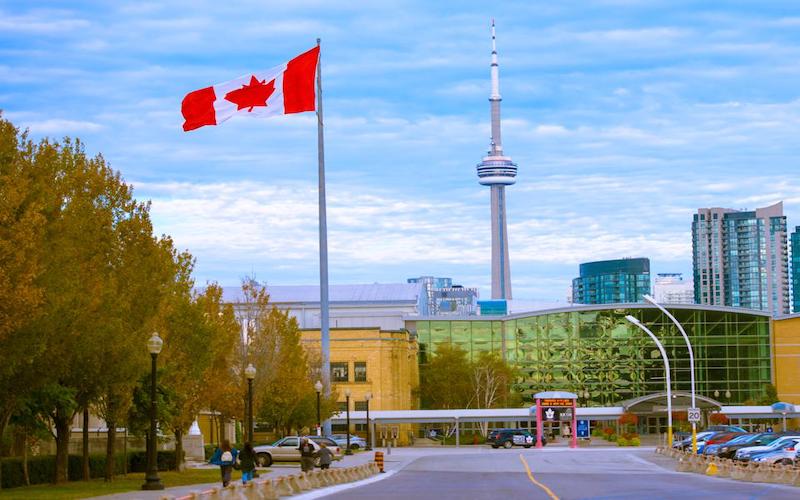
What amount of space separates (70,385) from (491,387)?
301 ft

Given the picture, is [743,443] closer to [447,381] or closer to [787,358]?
[447,381]

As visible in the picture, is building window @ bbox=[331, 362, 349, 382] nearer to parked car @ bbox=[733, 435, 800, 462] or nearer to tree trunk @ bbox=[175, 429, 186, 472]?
parked car @ bbox=[733, 435, 800, 462]

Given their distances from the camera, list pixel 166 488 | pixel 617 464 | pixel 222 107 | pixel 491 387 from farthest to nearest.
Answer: pixel 491 387 < pixel 617 464 < pixel 222 107 < pixel 166 488

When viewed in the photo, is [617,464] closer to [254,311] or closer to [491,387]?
[254,311]

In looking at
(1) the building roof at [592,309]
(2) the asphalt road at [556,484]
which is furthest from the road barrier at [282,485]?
(1) the building roof at [592,309]

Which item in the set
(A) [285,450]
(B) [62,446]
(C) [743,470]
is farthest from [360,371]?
(B) [62,446]

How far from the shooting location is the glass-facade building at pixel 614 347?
441 feet

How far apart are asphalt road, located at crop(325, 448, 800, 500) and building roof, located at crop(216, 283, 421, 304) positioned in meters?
87.0

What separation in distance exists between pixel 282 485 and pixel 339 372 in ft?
269

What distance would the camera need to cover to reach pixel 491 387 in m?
130

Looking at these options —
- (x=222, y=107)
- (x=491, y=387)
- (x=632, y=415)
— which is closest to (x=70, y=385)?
(x=222, y=107)

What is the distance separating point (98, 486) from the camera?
40.2m

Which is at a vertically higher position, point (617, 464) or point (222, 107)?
point (222, 107)

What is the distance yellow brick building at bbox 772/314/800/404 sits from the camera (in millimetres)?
133500
